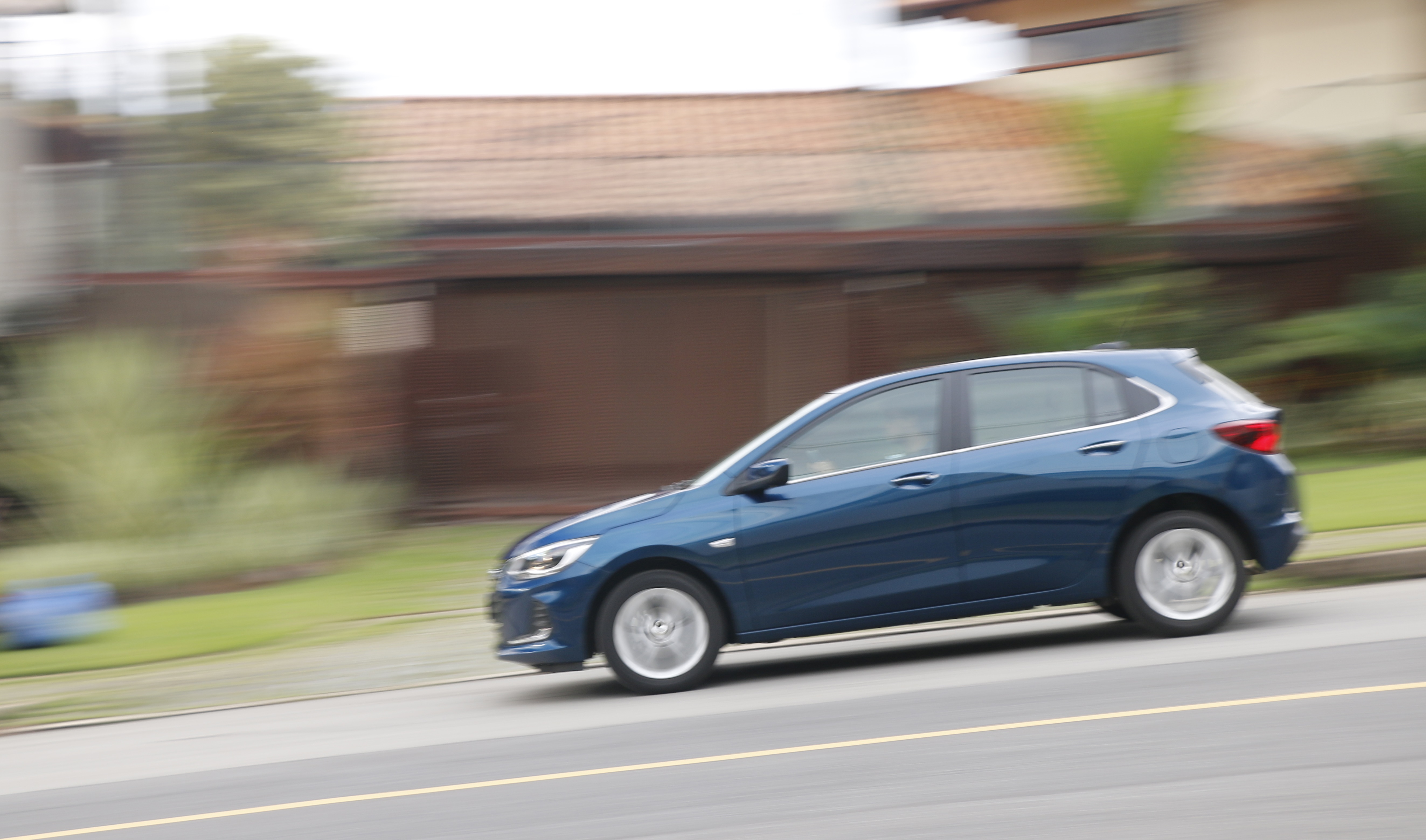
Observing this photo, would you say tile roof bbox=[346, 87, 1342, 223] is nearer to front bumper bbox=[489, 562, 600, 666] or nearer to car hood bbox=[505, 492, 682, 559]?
car hood bbox=[505, 492, 682, 559]

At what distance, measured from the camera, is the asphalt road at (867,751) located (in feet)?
16.3

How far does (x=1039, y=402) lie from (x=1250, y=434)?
1136 mm

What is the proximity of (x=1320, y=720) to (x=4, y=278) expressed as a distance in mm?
16223

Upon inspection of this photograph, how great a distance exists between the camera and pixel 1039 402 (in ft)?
25.6

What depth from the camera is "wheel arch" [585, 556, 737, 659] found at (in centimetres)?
761

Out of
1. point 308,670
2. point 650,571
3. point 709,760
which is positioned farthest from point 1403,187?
point 709,760

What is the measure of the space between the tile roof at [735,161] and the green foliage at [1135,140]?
30cm

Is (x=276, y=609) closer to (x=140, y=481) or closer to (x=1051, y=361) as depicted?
(x=140, y=481)

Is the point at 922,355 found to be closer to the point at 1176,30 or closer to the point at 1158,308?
the point at 1158,308

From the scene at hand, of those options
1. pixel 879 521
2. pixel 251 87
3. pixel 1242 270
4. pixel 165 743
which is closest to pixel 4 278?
pixel 251 87

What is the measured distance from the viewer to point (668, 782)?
5719 mm

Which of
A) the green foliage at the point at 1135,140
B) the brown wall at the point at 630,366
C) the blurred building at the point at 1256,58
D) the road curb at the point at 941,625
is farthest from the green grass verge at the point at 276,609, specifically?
the blurred building at the point at 1256,58

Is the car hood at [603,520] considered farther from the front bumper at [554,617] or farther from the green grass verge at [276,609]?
the green grass verge at [276,609]

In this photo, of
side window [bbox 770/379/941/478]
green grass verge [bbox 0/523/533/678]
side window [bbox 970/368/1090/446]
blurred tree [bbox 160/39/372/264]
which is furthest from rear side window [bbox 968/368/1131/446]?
blurred tree [bbox 160/39/372/264]
